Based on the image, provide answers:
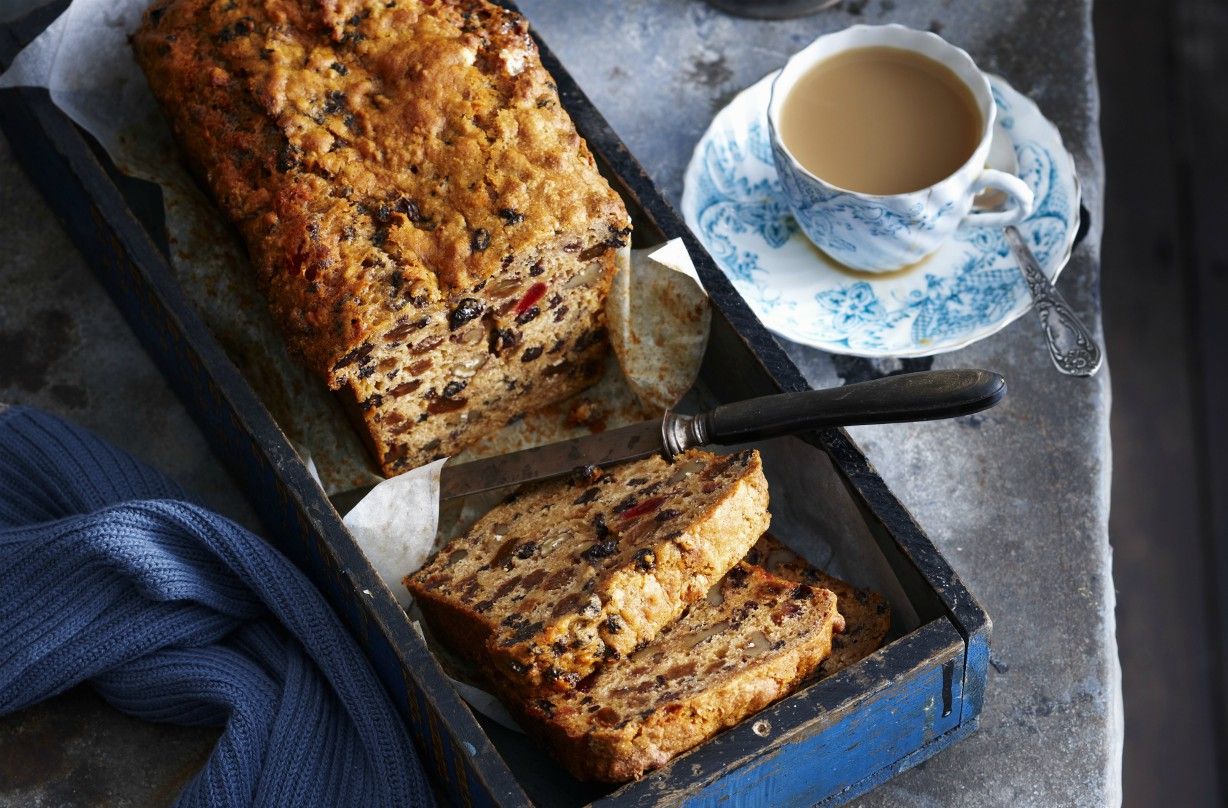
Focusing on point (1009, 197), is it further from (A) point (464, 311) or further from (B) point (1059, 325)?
(A) point (464, 311)

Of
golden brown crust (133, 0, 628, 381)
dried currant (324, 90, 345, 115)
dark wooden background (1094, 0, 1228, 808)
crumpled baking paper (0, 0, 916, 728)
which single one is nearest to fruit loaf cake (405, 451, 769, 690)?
crumpled baking paper (0, 0, 916, 728)

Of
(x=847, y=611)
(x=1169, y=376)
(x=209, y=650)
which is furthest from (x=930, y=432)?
(x=1169, y=376)

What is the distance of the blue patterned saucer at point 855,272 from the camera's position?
2.96 m

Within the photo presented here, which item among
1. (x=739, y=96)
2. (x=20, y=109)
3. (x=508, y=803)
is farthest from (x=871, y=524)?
(x=20, y=109)

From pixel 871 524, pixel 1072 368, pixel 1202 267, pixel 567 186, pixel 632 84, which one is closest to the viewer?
pixel 871 524

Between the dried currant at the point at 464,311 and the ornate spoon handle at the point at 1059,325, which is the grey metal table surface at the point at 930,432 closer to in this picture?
the ornate spoon handle at the point at 1059,325

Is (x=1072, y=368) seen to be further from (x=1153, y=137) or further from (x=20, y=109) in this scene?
(x=20, y=109)

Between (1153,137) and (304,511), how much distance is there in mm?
3131

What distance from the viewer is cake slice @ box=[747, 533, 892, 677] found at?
2422mm

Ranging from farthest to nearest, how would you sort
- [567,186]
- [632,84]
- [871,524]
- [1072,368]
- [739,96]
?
[632,84]
[739,96]
[1072,368]
[567,186]
[871,524]

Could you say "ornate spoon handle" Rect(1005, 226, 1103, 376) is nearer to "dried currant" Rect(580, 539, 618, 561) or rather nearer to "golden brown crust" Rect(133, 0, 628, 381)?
"golden brown crust" Rect(133, 0, 628, 381)

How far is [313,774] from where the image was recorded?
8.29 ft

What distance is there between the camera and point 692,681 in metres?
2.27

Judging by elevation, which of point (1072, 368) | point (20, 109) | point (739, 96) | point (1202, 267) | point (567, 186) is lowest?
point (1202, 267)
